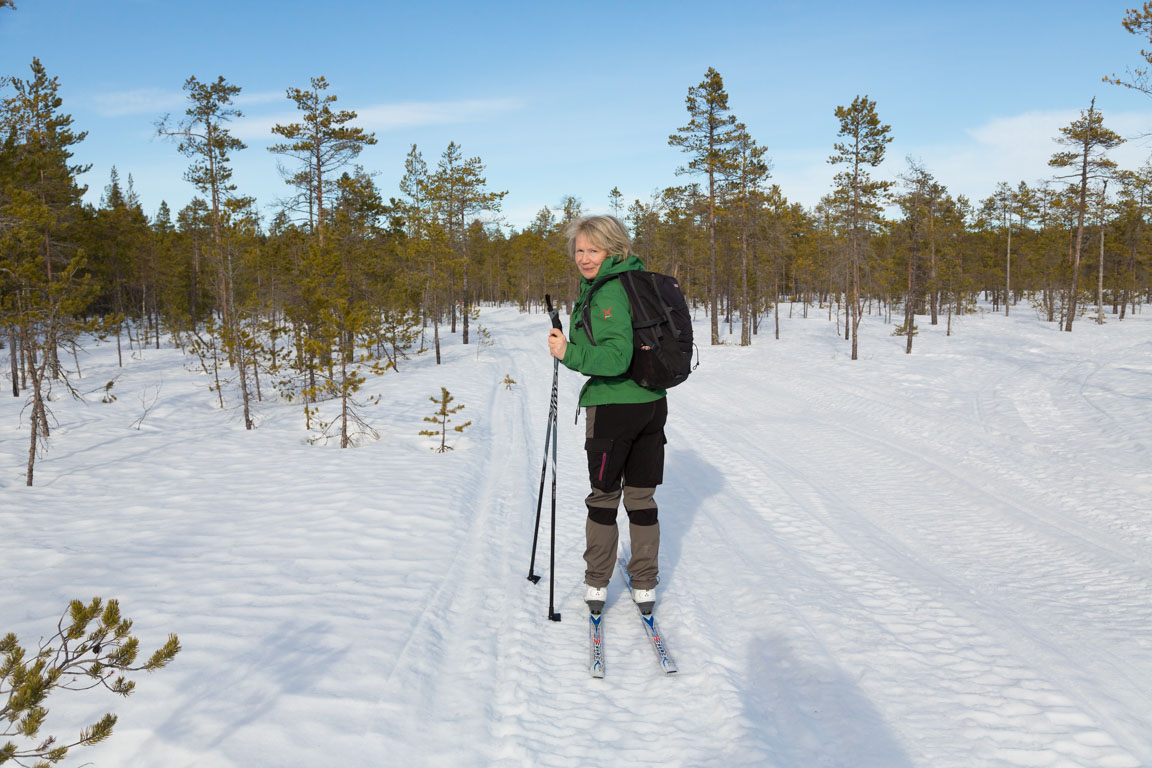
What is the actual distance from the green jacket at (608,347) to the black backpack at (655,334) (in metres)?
0.05

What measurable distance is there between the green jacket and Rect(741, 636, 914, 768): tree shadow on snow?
1758mm

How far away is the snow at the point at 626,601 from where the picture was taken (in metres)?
2.74

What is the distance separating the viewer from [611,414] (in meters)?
3.49

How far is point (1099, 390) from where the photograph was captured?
12508mm

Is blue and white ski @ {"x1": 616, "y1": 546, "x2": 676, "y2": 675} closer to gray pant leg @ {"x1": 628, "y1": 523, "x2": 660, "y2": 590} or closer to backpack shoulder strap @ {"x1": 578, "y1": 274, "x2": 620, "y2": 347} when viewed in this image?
gray pant leg @ {"x1": 628, "y1": 523, "x2": 660, "y2": 590}

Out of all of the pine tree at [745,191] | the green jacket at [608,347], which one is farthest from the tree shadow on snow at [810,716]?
the pine tree at [745,191]

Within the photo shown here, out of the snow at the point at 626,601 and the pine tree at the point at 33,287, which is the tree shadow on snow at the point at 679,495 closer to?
the snow at the point at 626,601

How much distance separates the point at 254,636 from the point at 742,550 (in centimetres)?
387

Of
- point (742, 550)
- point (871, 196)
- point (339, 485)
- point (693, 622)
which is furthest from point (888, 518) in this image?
point (871, 196)

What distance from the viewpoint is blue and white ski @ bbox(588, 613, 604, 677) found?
10.9ft

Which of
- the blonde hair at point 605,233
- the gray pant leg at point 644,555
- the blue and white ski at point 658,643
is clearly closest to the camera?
the blue and white ski at point 658,643

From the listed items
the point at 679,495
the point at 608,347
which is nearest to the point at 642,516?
the point at 608,347

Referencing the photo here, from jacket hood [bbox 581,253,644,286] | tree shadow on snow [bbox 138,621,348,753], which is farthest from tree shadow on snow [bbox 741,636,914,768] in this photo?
jacket hood [bbox 581,253,644,286]

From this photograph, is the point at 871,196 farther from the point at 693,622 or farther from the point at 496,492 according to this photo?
the point at 693,622
